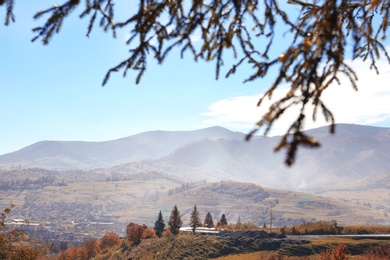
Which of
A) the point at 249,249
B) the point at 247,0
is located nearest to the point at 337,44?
the point at 247,0

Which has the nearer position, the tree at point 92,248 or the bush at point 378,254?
the bush at point 378,254

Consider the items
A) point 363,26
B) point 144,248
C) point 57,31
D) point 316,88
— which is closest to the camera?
point 316,88

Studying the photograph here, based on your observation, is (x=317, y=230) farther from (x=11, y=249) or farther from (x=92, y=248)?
(x=92, y=248)

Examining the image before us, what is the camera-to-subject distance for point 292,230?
213ft

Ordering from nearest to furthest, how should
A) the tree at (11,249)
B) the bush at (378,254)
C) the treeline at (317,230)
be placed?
the tree at (11,249) < the bush at (378,254) < the treeline at (317,230)

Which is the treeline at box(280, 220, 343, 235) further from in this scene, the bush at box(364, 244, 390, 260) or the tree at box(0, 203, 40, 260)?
the tree at box(0, 203, 40, 260)

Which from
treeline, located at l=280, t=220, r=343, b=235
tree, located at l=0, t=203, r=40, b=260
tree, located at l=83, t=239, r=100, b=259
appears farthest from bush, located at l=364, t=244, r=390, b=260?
tree, located at l=83, t=239, r=100, b=259

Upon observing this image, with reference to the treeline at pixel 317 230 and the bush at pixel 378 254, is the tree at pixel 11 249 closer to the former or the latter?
the bush at pixel 378 254

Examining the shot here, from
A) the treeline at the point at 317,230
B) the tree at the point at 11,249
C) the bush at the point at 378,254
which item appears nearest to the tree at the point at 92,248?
the treeline at the point at 317,230

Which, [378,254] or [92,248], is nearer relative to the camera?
[378,254]

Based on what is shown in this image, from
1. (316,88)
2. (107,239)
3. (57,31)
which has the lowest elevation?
(107,239)

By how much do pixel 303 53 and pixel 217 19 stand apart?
1973 mm

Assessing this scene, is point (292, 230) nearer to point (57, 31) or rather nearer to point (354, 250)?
point (354, 250)

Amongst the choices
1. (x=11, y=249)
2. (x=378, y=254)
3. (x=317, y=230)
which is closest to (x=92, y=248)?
(x=317, y=230)
